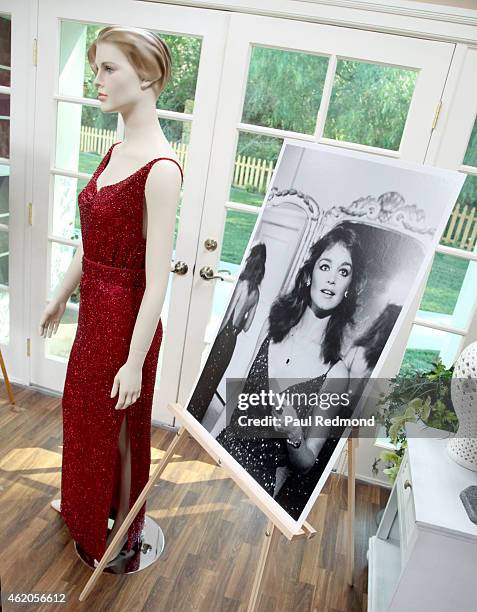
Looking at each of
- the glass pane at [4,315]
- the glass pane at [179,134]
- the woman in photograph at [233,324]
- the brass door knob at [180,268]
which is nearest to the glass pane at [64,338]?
the glass pane at [4,315]

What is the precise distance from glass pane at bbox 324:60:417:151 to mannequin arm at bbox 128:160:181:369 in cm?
94

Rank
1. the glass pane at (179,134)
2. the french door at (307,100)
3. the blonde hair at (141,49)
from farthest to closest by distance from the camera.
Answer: the glass pane at (179,134) < the french door at (307,100) < the blonde hair at (141,49)

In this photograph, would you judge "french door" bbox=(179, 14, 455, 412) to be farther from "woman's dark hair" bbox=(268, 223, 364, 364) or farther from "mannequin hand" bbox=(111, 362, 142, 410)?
"woman's dark hair" bbox=(268, 223, 364, 364)

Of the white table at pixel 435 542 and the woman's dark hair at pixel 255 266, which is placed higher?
the woman's dark hair at pixel 255 266

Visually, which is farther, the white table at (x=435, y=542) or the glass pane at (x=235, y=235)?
the glass pane at (x=235, y=235)

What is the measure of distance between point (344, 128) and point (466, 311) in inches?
34.8

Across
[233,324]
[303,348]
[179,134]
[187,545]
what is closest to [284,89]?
[179,134]

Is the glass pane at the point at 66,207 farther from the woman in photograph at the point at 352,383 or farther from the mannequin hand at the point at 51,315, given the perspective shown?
the woman in photograph at the point at 352,383

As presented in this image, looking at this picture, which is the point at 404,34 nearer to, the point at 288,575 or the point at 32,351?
the point at 288,575

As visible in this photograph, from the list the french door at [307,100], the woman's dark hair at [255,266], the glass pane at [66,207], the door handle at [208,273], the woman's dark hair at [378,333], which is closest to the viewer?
the woman's dark hair at [378,333]

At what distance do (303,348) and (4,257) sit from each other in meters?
1.89

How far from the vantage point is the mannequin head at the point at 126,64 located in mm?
1213

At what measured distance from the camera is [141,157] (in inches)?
51.1

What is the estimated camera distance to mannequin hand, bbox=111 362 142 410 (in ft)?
4.38
